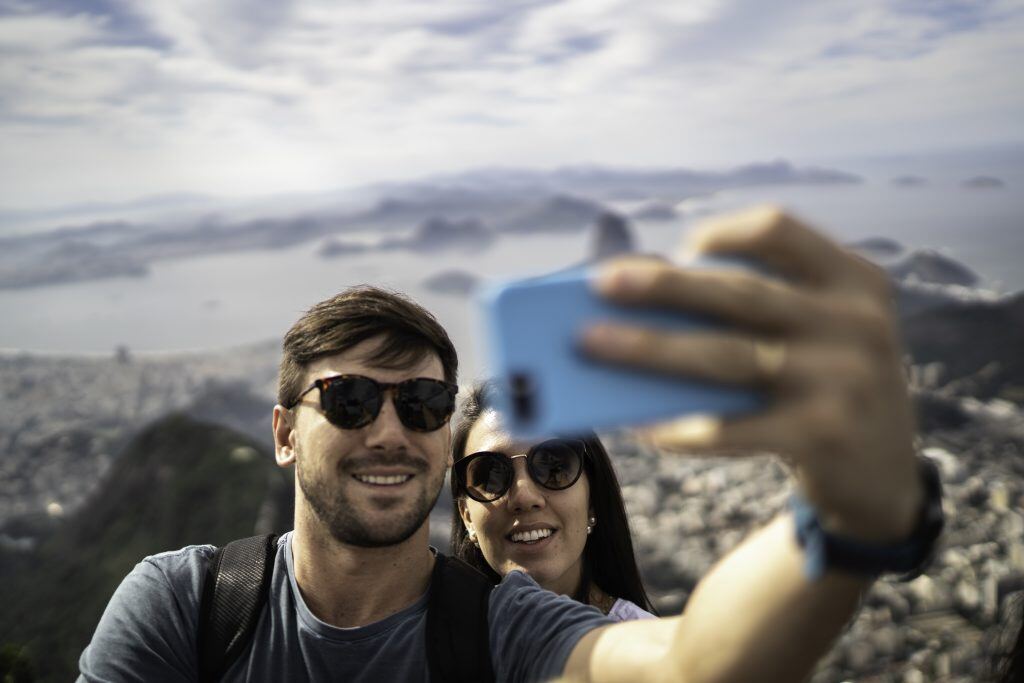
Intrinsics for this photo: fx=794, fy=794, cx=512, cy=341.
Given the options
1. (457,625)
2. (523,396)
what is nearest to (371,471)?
(457,625)

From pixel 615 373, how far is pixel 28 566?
19729 mm

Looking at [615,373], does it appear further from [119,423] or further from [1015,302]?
[1015,302]

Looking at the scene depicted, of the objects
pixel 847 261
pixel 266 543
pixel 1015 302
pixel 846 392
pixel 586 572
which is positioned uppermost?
pixel 847 261

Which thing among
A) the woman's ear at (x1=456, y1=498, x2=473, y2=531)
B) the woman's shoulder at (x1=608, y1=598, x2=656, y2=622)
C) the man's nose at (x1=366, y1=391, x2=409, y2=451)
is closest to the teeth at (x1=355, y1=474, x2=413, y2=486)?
the man's nose at (x1=366, y1=391, x2=409, y2=451)

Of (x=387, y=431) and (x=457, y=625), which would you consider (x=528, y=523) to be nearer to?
(x=457, y=625)

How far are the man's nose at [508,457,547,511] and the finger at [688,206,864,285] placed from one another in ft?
10.9

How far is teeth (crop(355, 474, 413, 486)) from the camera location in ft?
13.2

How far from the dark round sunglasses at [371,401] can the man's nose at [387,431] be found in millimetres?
21

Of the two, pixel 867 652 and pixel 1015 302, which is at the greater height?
pixel 1015 302

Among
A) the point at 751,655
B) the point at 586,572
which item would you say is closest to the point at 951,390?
the point at 586,572

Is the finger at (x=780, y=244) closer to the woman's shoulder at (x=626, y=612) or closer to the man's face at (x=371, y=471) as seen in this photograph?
the man's face at (x=371, y=471)

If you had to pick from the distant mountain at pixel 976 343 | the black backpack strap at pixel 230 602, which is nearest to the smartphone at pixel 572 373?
the black backpack strap at pixel 230 602

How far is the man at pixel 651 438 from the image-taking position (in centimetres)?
164

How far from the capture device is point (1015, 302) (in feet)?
152
